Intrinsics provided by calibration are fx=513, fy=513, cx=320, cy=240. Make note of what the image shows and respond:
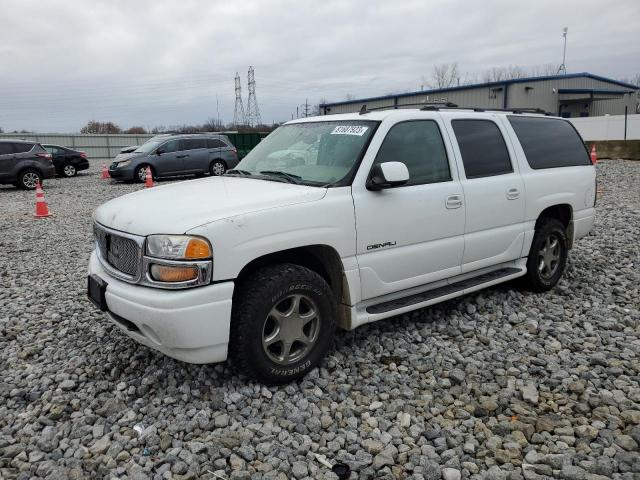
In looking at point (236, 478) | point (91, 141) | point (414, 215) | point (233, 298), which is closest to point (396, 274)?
point (414, 215)

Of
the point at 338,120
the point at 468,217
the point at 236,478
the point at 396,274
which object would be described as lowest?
the point at 236,478

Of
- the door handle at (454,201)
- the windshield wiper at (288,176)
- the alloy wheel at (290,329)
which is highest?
the windshield wiper at (288,176)

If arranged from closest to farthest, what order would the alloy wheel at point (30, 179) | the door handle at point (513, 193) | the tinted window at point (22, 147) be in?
1. the door handle at point (513, 193)
2. the tinted window at point (22, 147)
3. the alloy wheel at point (30, 179)

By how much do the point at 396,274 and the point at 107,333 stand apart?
2.53 metres

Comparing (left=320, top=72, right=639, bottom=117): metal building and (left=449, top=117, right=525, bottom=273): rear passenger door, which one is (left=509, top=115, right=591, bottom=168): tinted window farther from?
(left=320, top=72, right=639, bottom=117): metal building

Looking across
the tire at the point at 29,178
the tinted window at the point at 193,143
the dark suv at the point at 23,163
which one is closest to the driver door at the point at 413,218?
the tinted window at the point at 193,143

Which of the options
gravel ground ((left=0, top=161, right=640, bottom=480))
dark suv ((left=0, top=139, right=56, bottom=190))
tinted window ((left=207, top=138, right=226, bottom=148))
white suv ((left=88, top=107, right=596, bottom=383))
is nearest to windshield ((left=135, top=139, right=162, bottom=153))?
tinted window ((left=207, top=138, right=226, bottom=148))

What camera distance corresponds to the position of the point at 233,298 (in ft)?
10.8

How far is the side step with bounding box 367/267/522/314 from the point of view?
12.8ft

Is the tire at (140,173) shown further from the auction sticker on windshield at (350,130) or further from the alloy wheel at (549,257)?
the alloy wheel at (549,257)

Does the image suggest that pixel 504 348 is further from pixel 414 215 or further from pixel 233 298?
pixel 233 298

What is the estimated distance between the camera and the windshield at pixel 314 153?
383 cm

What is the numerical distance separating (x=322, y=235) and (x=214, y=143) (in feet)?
54.0

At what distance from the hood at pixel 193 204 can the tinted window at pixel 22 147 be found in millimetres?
15562
